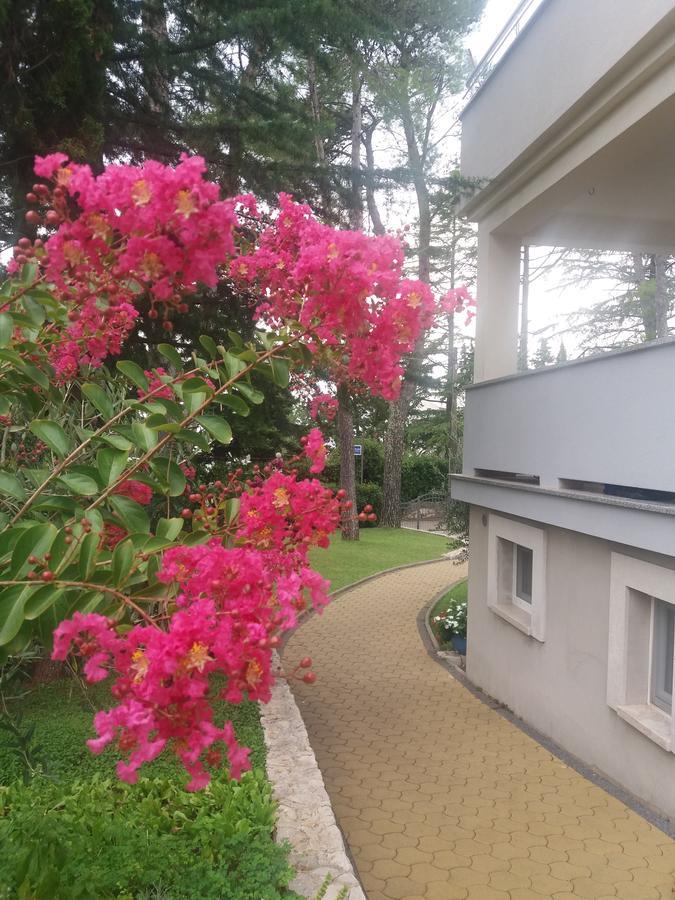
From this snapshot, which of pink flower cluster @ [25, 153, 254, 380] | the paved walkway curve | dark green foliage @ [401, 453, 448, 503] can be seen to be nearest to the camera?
pink flower cluster @ [25, 153, 254, 380]

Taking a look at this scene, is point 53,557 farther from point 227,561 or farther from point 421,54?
point 421,54

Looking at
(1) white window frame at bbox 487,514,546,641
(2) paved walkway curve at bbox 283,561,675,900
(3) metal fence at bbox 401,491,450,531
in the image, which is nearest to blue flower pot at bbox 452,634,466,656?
(2) paved walkway curve at bbox 283,561,675,900

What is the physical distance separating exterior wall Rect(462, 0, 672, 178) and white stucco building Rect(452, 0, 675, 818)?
17 millimetres

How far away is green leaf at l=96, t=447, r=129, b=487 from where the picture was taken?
228 centimetres

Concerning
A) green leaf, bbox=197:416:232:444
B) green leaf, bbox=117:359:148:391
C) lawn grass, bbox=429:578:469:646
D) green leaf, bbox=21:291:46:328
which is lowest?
lawn grass, bbox=429:578:469:646

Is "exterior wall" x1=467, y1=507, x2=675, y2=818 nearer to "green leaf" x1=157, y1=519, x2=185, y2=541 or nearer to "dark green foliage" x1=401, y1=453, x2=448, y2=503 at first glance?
"green leaf" x1=157, y1=519, x2=185, y2=541

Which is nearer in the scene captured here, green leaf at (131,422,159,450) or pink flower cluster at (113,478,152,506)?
green leaf at (131,422,159,450)

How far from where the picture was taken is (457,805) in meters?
4.95

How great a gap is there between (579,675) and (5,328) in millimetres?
4861

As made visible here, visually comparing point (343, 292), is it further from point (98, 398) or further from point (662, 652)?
point (662, 652)

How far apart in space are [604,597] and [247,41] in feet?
17.5

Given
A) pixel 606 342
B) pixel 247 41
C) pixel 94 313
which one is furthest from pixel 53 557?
pixel 606 342

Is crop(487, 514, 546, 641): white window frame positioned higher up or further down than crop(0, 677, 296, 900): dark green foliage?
higher up

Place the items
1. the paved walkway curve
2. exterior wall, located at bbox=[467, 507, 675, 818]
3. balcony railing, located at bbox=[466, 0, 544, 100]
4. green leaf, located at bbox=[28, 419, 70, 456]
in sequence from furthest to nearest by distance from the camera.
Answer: balcony railing, located at bbox=[466, 0, 544, 100] < exterior wall, located at bbox=[467, 507, 675, 818] < the paved walkway curve < green leaf, located at bbox=[28, 419, 70, 456]
